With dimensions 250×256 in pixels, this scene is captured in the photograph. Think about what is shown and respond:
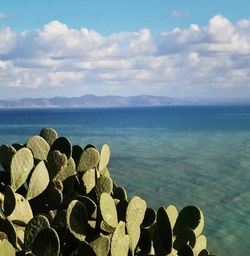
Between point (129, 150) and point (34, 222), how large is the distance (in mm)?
32944

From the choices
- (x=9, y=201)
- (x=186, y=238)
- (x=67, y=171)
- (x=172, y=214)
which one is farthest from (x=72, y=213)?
(x=172, y=214)

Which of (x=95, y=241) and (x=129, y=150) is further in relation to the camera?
(x=129, y=150)

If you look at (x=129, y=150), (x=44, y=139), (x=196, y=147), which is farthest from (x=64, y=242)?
(x=196, y=147)

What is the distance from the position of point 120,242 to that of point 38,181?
0.37 m

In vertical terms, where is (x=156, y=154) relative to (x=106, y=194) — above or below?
below

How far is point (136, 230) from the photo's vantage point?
6.77 feet

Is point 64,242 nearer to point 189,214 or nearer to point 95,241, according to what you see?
point 95,241

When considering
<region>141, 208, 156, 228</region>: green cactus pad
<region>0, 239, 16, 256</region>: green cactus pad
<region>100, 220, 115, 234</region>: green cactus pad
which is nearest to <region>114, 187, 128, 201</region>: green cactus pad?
<region>141, 208, 156, 228</region>: green cactus pad

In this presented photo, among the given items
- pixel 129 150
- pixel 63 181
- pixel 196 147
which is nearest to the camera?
pixel 63 181

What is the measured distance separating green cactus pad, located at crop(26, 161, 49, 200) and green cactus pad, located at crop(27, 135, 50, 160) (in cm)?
19

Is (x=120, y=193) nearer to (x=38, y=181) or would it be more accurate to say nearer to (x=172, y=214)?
(x=172, y=214)

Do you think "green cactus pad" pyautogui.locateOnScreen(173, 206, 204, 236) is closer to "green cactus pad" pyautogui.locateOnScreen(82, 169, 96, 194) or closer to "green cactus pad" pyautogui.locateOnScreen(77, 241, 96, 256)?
"green cactus pad" pyautogui.locateOnScreen(82, 169, 96, 194)

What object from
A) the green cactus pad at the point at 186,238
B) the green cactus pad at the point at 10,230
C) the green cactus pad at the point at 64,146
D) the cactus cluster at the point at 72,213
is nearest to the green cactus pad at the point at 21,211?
the cactus cluster at the point at 72,213

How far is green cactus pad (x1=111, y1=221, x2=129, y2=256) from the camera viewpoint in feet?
5.98
